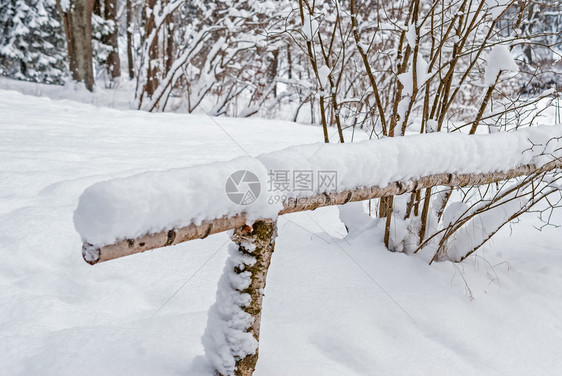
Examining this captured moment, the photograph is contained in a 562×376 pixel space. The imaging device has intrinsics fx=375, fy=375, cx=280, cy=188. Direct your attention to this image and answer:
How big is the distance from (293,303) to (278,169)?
2.22 feet

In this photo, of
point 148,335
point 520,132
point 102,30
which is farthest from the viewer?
point 102,30

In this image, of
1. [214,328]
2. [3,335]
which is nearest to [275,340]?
[214,328]

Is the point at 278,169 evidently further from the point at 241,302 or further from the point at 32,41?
the point at 32,41

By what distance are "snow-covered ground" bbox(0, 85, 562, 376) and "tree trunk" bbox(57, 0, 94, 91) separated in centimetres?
628

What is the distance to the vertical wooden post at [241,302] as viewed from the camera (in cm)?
89

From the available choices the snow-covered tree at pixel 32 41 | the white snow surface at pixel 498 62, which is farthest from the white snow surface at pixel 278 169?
the snow-covered tree at pixel 32 41

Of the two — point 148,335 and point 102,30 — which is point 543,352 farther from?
point 102,30

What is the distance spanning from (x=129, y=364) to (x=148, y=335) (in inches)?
5.0

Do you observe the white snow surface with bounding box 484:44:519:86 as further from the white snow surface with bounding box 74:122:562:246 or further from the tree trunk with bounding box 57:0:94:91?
the tree trunk with bounding box 57:0:94:91

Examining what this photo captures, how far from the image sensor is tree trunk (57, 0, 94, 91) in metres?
7.28

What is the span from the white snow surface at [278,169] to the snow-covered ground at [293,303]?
1.63 feet

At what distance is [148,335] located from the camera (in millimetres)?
1108

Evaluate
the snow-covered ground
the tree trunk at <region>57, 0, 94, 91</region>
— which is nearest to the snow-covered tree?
the tree trunk at <region>57, 0, 94, 91</region>

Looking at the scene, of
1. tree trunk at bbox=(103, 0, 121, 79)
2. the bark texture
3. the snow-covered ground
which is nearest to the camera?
the bark texture
